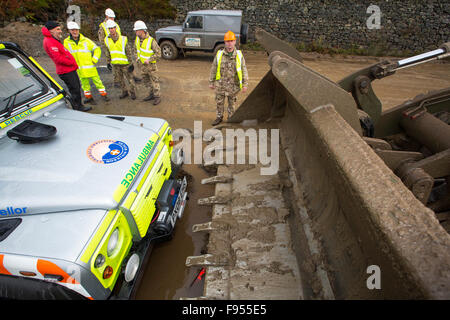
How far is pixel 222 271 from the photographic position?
2117 mm

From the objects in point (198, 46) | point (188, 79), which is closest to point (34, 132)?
point (188, 79)

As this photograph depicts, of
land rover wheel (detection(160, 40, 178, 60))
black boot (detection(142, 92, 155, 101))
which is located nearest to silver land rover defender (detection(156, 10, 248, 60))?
land rover wheel (detection(160, 40, 178, 60))

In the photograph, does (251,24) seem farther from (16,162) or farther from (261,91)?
(16,162)

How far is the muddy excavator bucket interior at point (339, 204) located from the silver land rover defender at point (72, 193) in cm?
58

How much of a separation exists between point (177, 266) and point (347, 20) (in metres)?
14.8

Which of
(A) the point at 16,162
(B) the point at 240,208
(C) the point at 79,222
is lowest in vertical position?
(B) the point at 240,208

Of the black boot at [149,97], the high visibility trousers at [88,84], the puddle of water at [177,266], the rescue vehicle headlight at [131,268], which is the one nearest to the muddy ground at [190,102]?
the puddle of water at [177,266]

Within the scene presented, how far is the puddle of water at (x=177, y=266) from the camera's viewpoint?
2521 mm

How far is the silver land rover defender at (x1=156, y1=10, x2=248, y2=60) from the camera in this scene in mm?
10039

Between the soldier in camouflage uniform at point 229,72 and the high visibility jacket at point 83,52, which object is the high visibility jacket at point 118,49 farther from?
the soldier in camouflage uniform at point 229,72

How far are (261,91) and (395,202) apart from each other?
2.83 meters

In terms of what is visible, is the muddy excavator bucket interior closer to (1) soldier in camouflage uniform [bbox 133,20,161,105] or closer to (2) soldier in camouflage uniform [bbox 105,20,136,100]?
(1) soldier in camouflage uniform [bbox 133,20,161,105]

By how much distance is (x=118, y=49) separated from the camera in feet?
20.6

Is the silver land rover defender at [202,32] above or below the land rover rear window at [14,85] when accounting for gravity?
above
